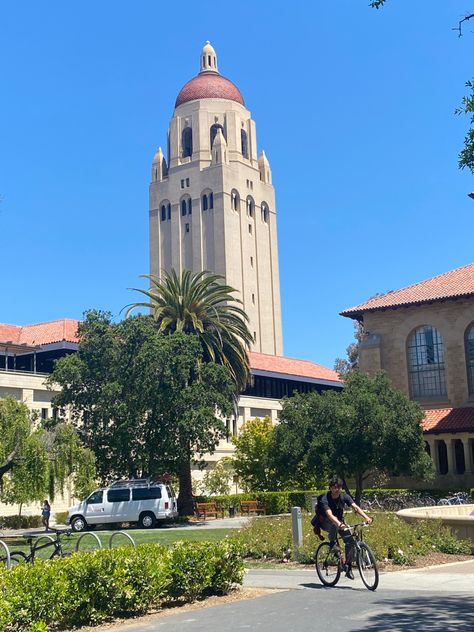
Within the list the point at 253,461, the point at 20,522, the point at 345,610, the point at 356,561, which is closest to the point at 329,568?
the point at 356,561

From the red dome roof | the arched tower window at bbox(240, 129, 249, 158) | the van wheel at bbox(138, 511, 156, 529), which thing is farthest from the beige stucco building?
the red dome roof

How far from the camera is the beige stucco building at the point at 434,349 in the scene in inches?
1756

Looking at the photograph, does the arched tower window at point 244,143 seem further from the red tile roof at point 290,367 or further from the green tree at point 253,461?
the green tree at point 253,461

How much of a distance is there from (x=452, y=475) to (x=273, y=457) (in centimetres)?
1105

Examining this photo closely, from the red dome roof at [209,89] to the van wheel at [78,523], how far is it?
81468 millimetres

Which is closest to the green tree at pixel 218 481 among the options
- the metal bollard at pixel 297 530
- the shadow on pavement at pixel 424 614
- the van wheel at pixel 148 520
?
the van wheel at pixel 148 520

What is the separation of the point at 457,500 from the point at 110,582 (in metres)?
28.3

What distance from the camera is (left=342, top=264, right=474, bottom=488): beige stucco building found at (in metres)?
44.6

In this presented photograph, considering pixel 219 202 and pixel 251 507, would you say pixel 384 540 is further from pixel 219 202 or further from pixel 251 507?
pixel 219 202

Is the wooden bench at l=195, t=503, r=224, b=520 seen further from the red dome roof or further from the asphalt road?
the red dome roof

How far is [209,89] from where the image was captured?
109 m

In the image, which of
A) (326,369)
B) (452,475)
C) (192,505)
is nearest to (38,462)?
(192,505)

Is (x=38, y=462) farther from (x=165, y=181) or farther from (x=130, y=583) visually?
(x=165, y=181)

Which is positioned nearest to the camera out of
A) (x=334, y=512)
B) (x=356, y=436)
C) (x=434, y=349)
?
(x=334, y=512)
